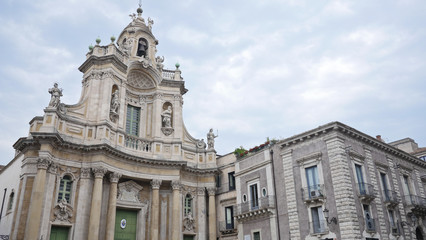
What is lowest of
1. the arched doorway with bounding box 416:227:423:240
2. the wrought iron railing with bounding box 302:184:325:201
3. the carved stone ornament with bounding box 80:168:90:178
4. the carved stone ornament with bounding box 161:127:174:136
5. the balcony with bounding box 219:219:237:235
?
the arched doorway with bounding box 416:227:423:240

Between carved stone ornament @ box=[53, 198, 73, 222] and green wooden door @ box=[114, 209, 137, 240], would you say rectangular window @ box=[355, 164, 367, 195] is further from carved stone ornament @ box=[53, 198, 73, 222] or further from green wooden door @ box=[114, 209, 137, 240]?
carved stone ornament @ box=[53, 198, 73, 222]

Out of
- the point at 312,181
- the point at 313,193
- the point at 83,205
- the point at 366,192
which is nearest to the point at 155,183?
the point at 83,205

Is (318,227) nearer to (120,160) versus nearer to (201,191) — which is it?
(201,191)

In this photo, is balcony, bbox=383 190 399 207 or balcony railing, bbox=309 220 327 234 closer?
balcony railing, bbox=309 220 327 234

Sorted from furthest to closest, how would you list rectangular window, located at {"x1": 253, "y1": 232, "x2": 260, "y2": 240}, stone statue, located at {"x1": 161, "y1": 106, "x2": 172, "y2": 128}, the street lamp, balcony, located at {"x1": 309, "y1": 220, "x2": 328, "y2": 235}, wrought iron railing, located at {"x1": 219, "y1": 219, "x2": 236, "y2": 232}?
stone statue, located at {"x1": 161, "y1": 106, "x2": 172, "y2": 128} → wrought iron railing, located at {"x1": 219, "y1": 219, "x2": 236, "y2": 232} → rectangular window, located at {"x1": 253, "y1": 232, "x2": 260, "y2": 240} → balcony, located at {"x1": 309, "y1": 220, "x2": 328, "y2": 235} → the street lamp

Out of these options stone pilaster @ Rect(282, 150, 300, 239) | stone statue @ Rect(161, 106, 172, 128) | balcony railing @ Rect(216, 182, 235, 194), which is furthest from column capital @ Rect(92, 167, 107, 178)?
stone pilaster @ Rect(282, 150, 300, 239)

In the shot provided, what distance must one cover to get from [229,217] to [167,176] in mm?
5639

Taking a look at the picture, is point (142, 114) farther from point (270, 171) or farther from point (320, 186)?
point (320, 186)

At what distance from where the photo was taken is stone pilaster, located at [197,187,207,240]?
26328 millimetres

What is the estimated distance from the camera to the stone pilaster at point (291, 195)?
67.3 ft

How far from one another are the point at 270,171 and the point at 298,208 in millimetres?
3296

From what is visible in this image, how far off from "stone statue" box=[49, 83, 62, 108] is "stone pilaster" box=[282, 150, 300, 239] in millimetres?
14652

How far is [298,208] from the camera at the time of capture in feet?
67.7

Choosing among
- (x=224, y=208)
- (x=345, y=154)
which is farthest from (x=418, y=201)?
(x=224, y=208)
